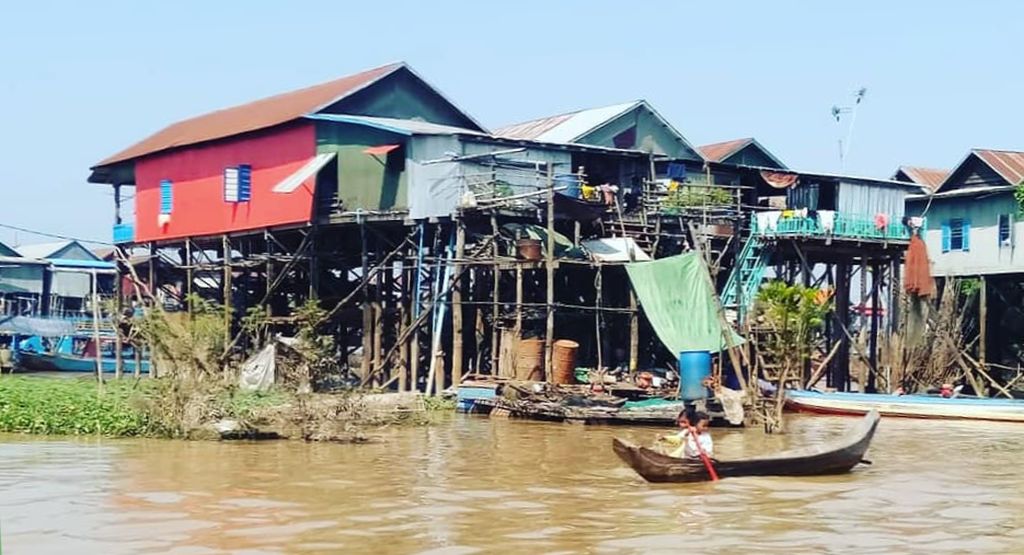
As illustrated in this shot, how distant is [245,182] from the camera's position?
2991 centimetres

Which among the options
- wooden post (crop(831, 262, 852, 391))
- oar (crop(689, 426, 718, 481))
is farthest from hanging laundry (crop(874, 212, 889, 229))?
oar (crop(689, 426, 718, 481))

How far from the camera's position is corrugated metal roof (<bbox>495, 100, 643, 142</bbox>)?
28.8 meters

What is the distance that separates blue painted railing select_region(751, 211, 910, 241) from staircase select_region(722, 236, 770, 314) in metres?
0.42

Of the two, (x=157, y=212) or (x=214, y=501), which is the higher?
(x=157, y=212)

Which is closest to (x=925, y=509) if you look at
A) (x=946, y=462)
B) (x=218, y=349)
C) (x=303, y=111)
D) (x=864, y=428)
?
(x=864, y=428)

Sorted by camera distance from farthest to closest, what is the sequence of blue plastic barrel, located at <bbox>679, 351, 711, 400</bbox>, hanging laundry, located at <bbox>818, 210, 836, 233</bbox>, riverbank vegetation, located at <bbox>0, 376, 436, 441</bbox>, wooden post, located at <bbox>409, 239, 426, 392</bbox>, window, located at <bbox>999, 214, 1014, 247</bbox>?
1. window, located at <bbox>999, 214, 1014, 247</bbox>
2. hanging laundry, located at <bbox>818, 210, 836, 233</bbox>
3. wooden post, located at <bbox>409, 239, 426, 392</bbox>
4. blue plastic barrel, located at <bbox>679, 351, 711, 400</bbox>
5. riverbank vegetation, located at <bbox>0, 376, 436, 441</bbox>

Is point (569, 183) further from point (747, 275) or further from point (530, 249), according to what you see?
point (747, 275)

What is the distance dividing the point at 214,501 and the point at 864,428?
7.69m

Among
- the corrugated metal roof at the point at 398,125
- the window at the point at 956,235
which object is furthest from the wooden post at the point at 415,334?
the window at the point at 956,235

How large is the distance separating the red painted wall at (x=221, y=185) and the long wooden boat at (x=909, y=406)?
10.7 metres

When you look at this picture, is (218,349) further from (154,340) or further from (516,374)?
(516,374)

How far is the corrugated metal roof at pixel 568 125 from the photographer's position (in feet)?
94.6

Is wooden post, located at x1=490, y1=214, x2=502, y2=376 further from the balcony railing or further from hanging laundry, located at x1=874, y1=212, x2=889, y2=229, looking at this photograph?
hanging laundry, located at x1=874, y1=212, x2=889, y2=229

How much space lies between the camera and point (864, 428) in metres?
16.1
